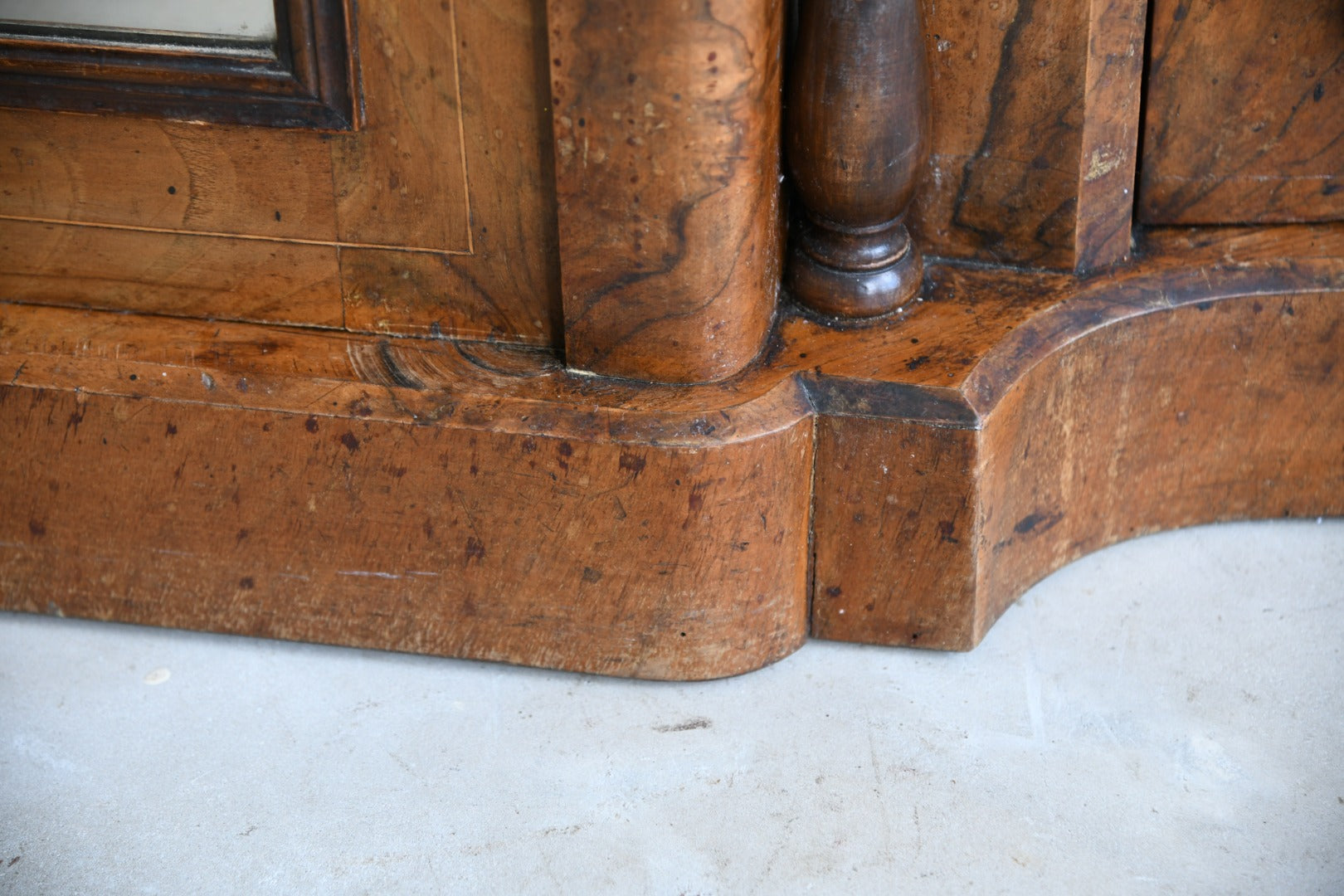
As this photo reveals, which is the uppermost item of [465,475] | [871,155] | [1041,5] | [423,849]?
[1041,5]

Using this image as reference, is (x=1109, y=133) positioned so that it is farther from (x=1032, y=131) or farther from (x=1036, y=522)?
(x=1036, y=522)

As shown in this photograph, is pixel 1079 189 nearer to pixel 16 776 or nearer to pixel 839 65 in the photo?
pixel 839 65

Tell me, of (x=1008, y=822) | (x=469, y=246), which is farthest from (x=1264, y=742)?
(x=469, y=246)

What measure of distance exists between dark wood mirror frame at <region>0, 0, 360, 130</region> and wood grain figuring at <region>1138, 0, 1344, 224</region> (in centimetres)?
87

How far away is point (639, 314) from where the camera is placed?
1488 millimetres

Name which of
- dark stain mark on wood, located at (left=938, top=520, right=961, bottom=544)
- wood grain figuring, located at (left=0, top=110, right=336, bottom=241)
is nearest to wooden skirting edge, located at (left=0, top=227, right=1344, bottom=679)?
dark stain mark on wood, located at (left=938, top=520, right=961, bottom=544)

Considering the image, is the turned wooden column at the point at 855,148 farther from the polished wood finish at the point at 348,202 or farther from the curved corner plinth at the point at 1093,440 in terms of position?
the polished wood finish at the point at 348,202

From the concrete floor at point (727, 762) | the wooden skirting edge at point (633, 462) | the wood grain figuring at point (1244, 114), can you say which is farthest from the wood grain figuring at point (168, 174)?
the wood grain figuring at point (1244, 114)

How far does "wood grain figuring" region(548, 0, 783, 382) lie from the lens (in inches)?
52.6

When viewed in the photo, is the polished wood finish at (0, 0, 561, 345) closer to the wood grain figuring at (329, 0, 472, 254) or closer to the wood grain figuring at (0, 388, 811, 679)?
the wood grain figuring at (329, 0, 472, 254)

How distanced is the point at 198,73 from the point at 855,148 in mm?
667

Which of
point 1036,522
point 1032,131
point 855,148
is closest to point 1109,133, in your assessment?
point 1032,131

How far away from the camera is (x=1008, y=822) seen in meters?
1.41

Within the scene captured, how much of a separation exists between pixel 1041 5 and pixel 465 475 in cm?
76
